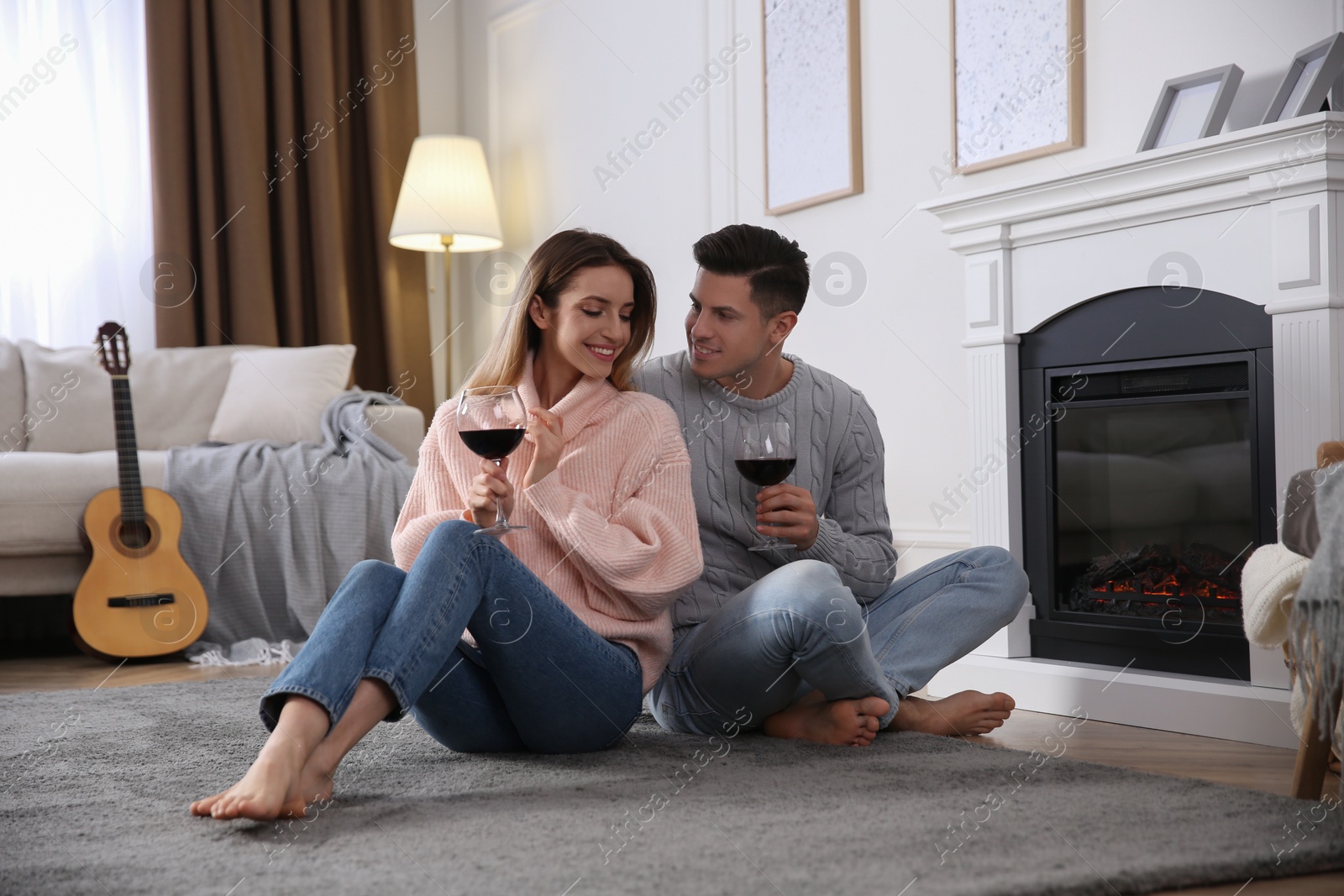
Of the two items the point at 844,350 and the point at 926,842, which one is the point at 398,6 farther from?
the point at 926,842

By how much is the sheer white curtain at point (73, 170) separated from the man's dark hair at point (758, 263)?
3.08 meters

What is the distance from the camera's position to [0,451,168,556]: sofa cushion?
3.09 meters

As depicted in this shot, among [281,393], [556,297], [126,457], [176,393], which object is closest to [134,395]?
[176,393]

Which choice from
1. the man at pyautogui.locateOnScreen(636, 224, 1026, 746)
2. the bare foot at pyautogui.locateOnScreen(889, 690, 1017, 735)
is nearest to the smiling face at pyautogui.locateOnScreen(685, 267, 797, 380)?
the man at pyautogui.locateOnScreen(636, 224, 1026, 746)

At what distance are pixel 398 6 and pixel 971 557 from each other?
12.6 ft

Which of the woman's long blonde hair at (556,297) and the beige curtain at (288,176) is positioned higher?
the beige curtain at (288,176)

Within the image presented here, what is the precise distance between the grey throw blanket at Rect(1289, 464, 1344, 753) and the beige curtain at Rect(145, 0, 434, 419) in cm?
384

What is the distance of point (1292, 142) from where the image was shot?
6.56 feet

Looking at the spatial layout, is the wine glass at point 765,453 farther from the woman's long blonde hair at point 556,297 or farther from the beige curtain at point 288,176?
the beige curtain at point 288,176

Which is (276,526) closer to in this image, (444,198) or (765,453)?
(444,198)

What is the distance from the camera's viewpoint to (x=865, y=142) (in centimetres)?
322

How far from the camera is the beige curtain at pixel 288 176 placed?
4.41 m

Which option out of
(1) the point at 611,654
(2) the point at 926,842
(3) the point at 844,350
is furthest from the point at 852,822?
(3) the point at 844,350

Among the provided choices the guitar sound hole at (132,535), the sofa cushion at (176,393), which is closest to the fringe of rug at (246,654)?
the guitar sound hole at (132,535)
